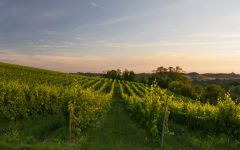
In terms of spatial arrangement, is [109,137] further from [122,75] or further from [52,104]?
[122,75]

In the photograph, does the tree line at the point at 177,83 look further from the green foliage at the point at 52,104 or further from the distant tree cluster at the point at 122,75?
the green foliage at the point at 52,104

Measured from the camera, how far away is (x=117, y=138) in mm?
21156

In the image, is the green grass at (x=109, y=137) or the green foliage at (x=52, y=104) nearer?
the green grass at (x=109, y=137)

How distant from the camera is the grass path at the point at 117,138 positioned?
1728 cm

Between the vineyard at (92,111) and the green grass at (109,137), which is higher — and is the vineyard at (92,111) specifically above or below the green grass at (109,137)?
above

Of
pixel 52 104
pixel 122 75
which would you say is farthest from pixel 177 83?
pixel 52 104

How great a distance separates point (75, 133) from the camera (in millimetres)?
20797

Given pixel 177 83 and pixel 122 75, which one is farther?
pixel 122 75

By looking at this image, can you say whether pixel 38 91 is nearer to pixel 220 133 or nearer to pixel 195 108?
pixel 195 108

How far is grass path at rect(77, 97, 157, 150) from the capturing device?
17.3 metres

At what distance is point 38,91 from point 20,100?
10.9 feet

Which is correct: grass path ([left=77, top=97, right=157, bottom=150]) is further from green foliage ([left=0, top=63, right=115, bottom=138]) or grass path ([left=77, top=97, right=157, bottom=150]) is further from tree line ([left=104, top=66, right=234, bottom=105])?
tree line ([left=104, top=66, right=234, bottom=105])

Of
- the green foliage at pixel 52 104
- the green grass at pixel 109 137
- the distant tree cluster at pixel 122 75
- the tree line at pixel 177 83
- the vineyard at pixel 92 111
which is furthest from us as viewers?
the distant tree cluster at pixel 122 75

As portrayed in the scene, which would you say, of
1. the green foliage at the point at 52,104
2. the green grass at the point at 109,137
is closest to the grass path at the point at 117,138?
the green grass at the point at 109,137
